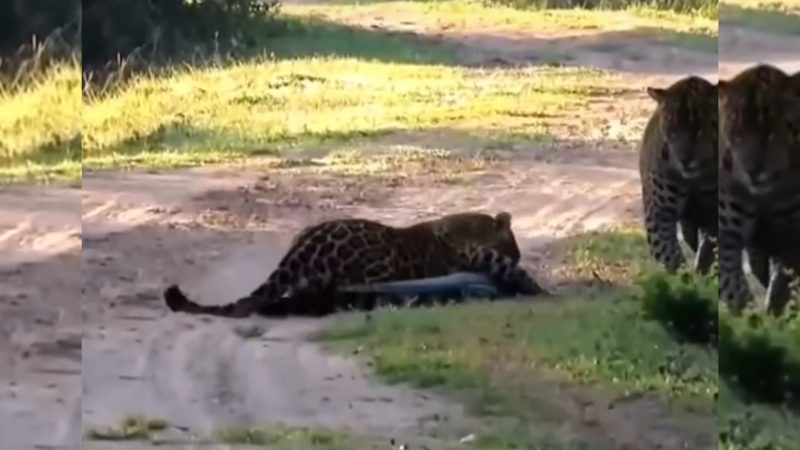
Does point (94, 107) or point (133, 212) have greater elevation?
point (94, 107)

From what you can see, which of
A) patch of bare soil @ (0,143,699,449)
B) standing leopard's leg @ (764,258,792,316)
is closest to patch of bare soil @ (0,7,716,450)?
patch of bare soil @ (0,143,699,449)

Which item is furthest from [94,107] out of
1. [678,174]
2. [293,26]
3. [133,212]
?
[678,174]

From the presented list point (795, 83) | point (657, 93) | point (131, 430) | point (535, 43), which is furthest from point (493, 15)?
point (131, 430)

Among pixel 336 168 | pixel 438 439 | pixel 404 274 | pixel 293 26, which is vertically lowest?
pixel 438 439

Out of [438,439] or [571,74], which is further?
[571,74]

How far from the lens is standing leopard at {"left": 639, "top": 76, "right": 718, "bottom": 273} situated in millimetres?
2752

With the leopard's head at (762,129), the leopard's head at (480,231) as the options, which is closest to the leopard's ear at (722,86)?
the leopard's head at (762,129)

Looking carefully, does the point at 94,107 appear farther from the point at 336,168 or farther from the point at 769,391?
the point at 769,391

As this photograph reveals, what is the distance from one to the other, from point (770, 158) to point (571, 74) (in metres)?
0.37

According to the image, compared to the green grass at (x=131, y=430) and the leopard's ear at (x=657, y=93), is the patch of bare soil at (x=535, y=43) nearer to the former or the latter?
A: the leopard's ear at (x=657, y=93)

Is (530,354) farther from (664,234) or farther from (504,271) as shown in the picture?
(664,234)

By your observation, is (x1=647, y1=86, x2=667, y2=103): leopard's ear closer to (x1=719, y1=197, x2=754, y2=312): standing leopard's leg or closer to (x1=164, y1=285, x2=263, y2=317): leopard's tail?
(x1=719, y1=197, x2=754, y2=312): standing leopard's leg

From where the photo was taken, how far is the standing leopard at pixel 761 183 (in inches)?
106

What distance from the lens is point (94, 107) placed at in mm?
2771
